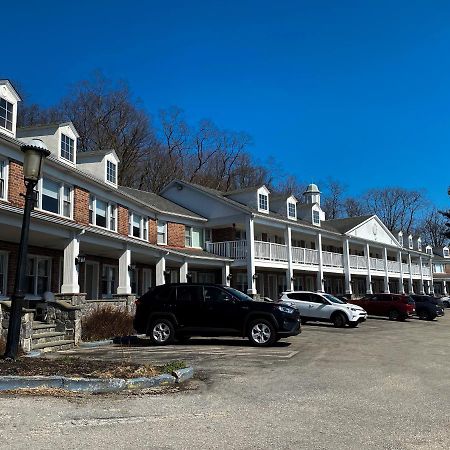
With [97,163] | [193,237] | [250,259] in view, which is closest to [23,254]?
[97,163]

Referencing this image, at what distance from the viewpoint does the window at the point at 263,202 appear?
33906 millimetres

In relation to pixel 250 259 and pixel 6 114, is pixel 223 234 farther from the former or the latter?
pixel 6 114

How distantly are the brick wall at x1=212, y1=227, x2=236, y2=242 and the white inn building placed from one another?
0.07 metres

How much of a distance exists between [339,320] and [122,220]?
11528 millimetres

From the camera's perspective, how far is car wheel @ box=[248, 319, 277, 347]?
47.4 ft

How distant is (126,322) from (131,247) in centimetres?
408

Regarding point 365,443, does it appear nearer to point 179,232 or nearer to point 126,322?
point 126,322

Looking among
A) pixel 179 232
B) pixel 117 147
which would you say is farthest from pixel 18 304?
pixel 117 147

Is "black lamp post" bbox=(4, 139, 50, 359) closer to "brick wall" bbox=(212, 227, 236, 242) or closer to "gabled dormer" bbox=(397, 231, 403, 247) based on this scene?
"brick wall" bbox=(212, 227, 236, 242)

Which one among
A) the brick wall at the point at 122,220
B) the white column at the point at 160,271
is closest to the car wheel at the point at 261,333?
the white column at the point at 160,271

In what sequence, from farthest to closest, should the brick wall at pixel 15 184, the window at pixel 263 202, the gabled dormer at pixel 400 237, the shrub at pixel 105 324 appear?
the gabled dormer at pixel 400 237 < the window at pixel 263 202 < the brick wall at pixel 15 184 < the shrub at pixel 105 324

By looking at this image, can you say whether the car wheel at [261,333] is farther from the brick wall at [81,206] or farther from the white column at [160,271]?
the white column at [160,271]

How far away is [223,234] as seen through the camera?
33.4 m

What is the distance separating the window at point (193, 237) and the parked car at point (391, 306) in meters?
11.2
